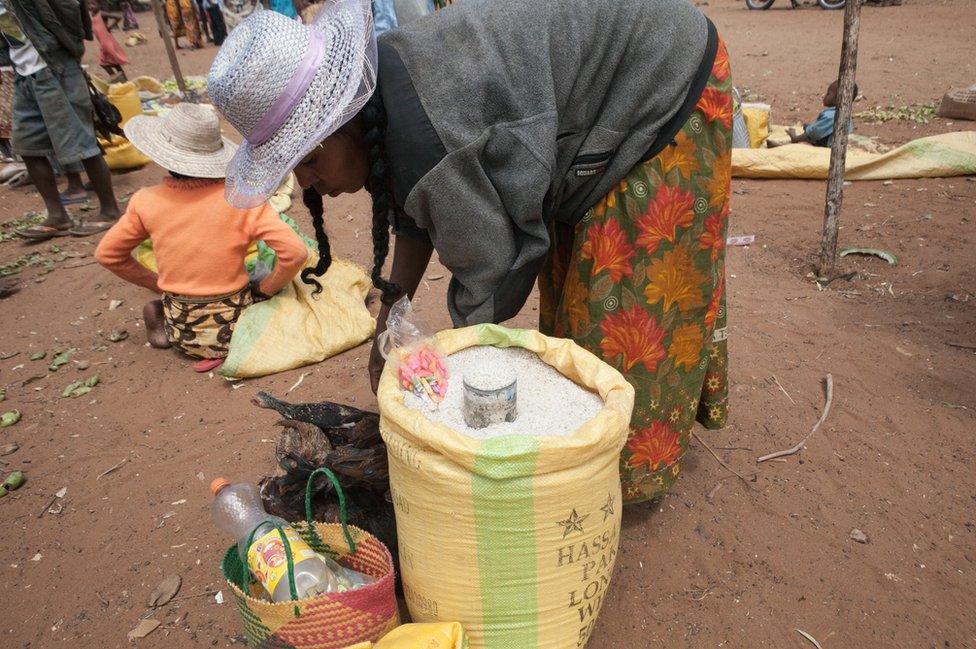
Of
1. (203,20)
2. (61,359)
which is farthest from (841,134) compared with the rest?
(203,20)

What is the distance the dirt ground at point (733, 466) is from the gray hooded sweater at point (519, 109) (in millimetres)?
1153

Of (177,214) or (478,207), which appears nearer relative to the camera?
(478,207)

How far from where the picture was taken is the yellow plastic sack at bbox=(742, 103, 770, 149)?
18.0 feet

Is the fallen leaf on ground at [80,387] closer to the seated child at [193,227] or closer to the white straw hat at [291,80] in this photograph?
the seated child at [193,227]

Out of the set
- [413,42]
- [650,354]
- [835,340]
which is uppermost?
[413,42]

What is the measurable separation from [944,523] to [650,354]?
120 centimetres

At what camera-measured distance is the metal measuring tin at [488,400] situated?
1.36 m

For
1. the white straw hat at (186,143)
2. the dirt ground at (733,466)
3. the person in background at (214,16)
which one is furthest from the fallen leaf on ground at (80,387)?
the person in background at (214,16)


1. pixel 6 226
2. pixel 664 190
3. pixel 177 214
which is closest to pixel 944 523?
pixel 664 190

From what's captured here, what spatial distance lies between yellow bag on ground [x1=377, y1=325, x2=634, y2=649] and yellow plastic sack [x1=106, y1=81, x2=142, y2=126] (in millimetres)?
6283

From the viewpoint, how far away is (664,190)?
1.63m

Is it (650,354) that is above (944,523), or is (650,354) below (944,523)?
above

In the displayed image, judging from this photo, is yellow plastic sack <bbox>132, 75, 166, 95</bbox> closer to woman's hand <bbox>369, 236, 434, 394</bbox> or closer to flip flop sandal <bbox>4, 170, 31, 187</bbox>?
flip flop sandal <bbox>4, 170, 31, 187</bbox>

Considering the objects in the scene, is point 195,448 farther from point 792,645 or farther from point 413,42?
point 792,645
